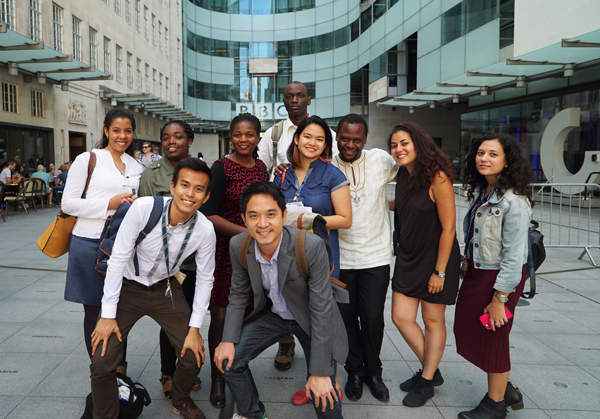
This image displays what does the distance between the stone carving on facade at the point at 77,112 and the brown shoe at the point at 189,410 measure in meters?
20.5

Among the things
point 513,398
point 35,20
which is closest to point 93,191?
point 513,398

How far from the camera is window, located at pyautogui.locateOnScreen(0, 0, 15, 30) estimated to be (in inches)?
588

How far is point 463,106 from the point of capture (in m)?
26.8

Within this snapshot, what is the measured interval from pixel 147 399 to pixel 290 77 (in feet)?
120

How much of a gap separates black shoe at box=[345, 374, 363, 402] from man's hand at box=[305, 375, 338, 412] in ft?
2.45

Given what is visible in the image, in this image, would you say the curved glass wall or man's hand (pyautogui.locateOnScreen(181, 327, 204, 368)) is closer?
man's hand (pyautogui.locateOnScreen(181, 327, 204, 368))

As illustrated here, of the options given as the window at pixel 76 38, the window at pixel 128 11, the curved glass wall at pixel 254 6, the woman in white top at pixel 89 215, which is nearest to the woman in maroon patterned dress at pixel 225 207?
the woman in white top at pixel 89 215

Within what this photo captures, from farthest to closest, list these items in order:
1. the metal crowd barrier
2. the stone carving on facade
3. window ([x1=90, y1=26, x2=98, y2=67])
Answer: window ([x1=90, y1=26, x2=98, y2=67])
the stone carving on facade
the metal crowd barrier

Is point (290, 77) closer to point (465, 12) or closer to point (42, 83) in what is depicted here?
point (465, 12)

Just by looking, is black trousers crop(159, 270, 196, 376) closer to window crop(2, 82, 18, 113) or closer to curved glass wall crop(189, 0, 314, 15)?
window crop(2, 82, 18, 113)

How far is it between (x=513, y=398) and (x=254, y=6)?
40372 mm

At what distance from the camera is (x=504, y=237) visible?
2.68 metres

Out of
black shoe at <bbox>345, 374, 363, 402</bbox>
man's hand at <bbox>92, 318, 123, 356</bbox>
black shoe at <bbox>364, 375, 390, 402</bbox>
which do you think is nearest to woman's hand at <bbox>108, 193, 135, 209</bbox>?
man's hand at <bbox>92, 318, 123, 356</bbox>

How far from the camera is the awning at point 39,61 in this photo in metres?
12.7
